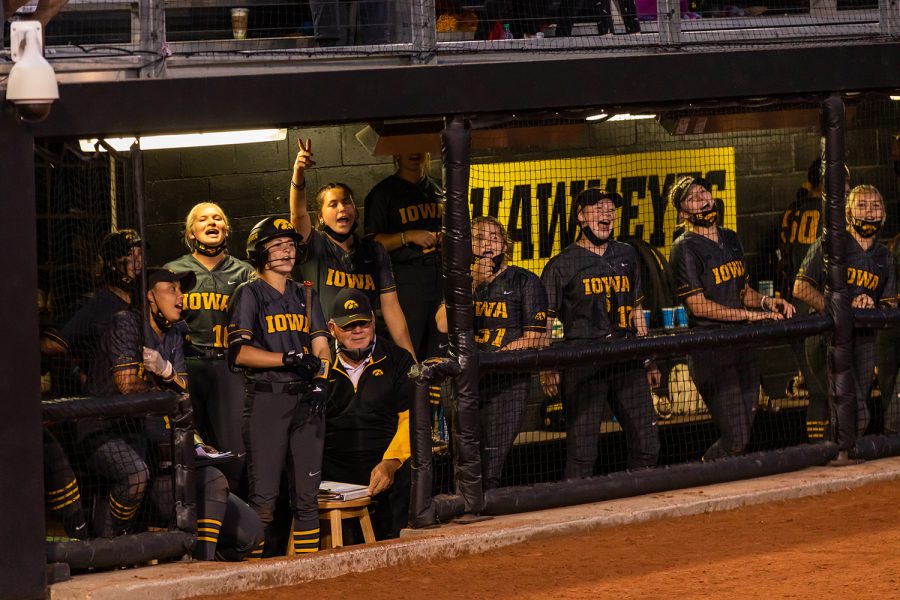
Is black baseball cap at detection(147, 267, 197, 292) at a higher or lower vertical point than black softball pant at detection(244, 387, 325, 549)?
higher

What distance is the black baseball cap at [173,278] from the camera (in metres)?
6.48

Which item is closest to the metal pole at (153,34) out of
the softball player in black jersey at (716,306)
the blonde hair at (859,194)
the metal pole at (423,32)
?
the metal pole at (423,32)

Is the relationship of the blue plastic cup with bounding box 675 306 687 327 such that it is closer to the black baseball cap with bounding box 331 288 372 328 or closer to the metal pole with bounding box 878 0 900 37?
the metal pole with bounding box 878 0 900 37

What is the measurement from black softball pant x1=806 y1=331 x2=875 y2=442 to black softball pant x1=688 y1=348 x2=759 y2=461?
1.68 feet

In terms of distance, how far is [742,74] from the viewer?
7.16 meters

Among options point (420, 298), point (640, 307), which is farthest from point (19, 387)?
point (640, 307)

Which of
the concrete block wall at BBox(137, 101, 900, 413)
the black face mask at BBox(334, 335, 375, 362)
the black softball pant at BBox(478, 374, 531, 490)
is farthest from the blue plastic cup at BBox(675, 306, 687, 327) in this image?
the black face mask at BBox(334, 335, 375, 362)

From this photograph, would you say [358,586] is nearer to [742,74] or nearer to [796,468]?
[796,468]

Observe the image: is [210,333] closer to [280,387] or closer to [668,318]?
[280,387]

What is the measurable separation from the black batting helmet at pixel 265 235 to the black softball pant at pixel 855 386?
323cm

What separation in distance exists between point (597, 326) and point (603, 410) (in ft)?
1.53

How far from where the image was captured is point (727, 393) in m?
7.39

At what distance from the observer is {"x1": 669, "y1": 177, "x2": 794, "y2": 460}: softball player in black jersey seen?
7.38 metres

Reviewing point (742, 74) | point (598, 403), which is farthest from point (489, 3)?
point (598, 403)
